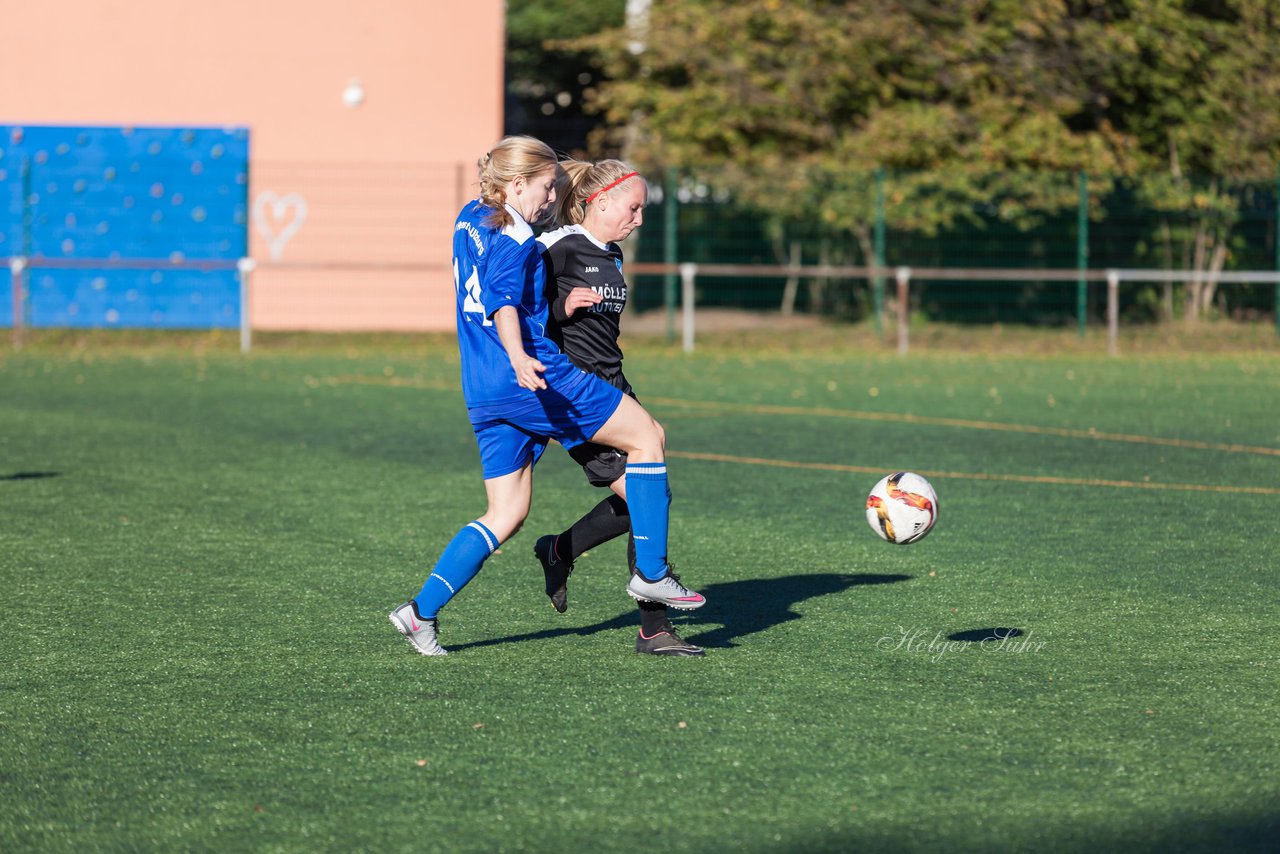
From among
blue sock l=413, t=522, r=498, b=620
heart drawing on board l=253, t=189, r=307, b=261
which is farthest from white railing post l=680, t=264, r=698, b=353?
blue sock l=413, t=522, r=498, b=620

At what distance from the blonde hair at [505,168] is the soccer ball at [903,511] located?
1.83 meters

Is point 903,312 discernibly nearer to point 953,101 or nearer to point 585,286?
point 953,101

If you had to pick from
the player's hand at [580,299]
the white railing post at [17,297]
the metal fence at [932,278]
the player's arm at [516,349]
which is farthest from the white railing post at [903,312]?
the player's arm at [516,349]

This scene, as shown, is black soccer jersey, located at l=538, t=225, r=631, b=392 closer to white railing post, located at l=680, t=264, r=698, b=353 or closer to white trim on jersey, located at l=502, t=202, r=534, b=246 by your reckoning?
white trim on jersey, located at l=502, t=202, r=534, b=246

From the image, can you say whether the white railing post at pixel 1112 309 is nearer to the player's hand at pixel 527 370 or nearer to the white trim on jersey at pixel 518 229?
the white trim on jersey at pixel 518 229

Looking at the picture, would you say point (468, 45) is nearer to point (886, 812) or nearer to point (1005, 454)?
point (1005, 454)

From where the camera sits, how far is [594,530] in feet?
20.1

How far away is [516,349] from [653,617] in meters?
1.04

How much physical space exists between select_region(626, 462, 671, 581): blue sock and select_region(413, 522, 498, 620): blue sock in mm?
481

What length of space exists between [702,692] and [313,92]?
23.2 m

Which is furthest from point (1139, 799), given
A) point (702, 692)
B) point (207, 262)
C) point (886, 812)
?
point (207, 262)

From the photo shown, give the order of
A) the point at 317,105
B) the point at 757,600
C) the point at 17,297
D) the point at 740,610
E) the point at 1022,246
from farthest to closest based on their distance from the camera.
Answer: the point at 317,105 < the point at 1022,246 < the point at 17,297 < the point at 757,600 < the point at 740,610

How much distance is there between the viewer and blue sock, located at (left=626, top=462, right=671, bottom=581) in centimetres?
558

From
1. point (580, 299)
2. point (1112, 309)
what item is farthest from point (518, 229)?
point (1112, 309)
